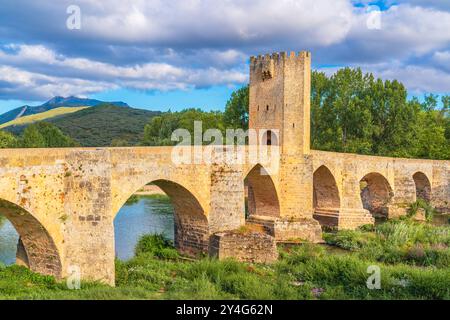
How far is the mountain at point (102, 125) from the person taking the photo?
276 ft

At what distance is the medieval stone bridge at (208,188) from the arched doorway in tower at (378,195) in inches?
2.6

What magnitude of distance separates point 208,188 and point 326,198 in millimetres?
10023

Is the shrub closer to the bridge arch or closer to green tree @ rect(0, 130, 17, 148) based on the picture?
the bridge arch

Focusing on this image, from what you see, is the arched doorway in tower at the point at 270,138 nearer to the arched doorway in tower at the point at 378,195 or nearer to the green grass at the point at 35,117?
the arched doorway in tower at the point at 378,195

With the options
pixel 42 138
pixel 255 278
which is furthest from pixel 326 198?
pixel 42 138

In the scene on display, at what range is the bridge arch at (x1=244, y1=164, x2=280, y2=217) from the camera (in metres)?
19.9

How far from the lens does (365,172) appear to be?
25562 mm

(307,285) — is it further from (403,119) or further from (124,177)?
(403,119)

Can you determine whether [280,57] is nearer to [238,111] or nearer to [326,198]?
[326,198]

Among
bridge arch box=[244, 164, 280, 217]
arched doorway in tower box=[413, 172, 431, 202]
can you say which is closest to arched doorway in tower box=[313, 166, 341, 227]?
bridge arch box=[244, 164, 280, 217]

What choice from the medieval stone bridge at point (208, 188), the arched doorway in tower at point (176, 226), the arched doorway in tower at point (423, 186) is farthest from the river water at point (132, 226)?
the arched doorway in tower at point (423, 186)

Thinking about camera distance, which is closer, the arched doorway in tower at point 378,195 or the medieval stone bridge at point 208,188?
the medieval stone bridge at point 208,188
